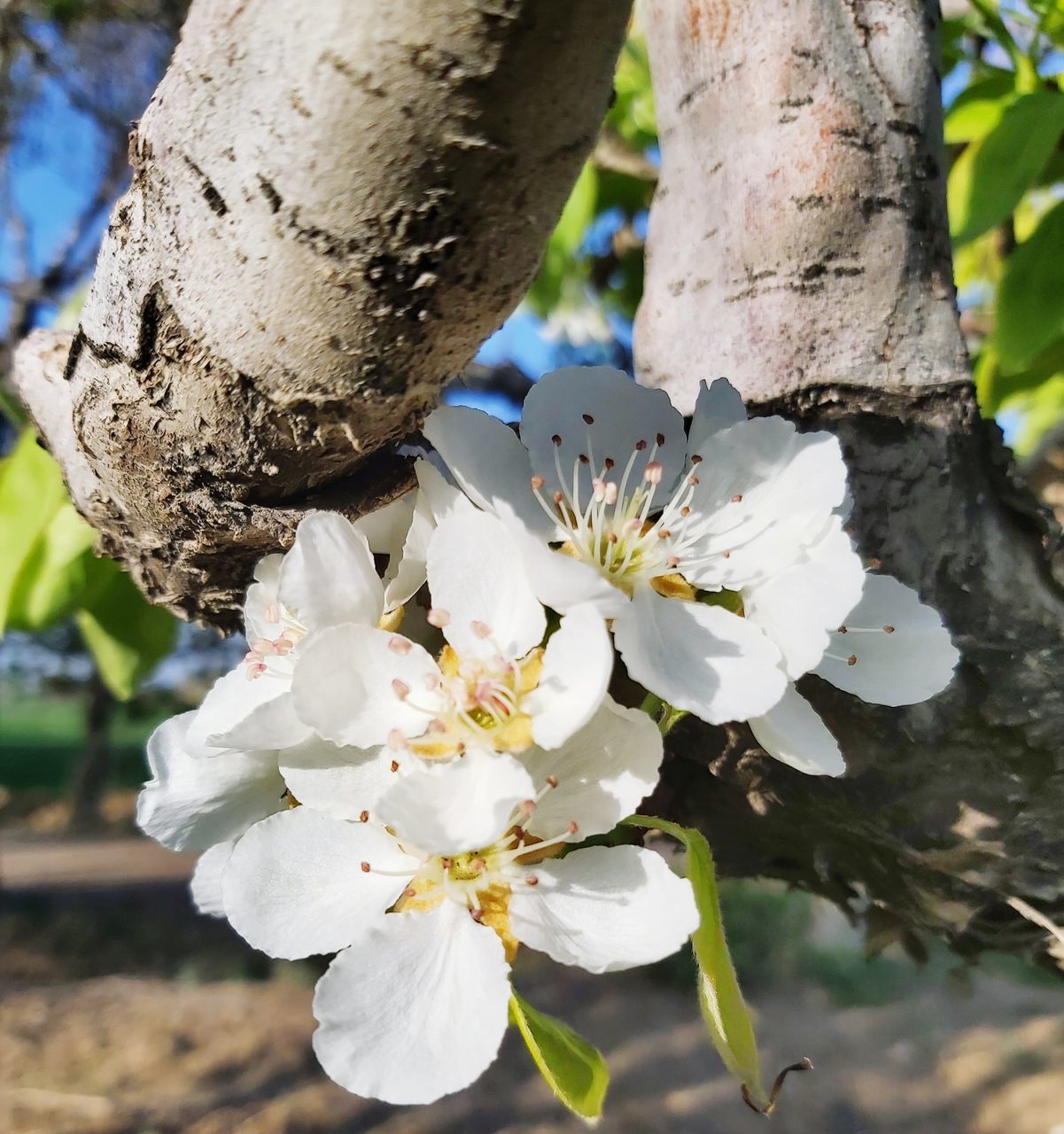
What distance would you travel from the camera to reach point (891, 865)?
63 centimetres

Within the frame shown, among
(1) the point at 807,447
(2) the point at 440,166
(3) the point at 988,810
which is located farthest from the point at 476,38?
(3) the point at 988,810

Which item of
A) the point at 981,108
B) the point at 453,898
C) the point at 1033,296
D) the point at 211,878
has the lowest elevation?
the point at 211,878

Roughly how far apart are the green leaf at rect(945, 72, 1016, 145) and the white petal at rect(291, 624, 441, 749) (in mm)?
847

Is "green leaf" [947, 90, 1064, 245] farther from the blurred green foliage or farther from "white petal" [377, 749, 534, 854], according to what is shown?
the blurred green foliage

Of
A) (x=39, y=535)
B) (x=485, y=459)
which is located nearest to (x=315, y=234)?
(x=485, y=459)

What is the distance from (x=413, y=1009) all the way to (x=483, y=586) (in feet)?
0.63

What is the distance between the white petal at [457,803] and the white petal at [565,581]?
7 cm

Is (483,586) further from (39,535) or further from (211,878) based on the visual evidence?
(39,535)

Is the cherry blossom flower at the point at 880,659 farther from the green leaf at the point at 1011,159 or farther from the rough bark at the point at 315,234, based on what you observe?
the green leaf at the point at 1011,159

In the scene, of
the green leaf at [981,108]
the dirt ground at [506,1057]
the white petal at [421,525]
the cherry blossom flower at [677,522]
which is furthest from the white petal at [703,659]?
the dirt ground at [506,1057]

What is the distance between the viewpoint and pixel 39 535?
0.83 metres

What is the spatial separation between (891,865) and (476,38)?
0.58 metres

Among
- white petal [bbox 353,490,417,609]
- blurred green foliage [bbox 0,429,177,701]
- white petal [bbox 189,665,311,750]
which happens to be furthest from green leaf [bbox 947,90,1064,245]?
blurred green foliage [bbox 0,429,177,701]

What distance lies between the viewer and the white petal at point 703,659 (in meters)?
0.39
